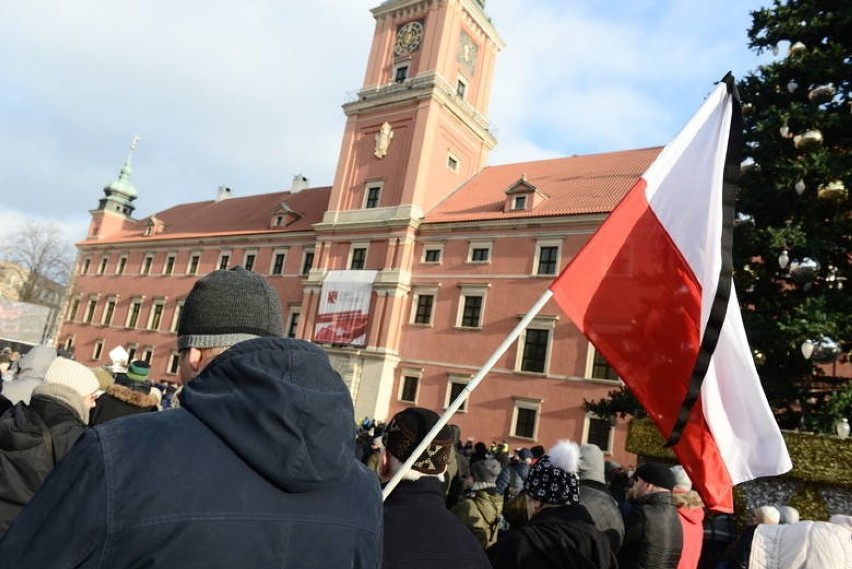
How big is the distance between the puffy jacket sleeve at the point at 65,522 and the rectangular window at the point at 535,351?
22.8m

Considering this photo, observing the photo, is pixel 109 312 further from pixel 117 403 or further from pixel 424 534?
pixel 424 534

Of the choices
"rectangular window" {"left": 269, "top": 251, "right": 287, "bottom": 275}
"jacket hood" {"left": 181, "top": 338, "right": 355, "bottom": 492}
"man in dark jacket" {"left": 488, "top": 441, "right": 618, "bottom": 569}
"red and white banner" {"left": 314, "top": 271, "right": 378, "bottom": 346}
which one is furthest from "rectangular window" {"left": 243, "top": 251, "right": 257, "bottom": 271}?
"jacket hood" {"left": 181, "top": 338, "right": 355, "bottom": 492}

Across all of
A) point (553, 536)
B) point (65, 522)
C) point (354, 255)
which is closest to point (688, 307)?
point (553, 536)

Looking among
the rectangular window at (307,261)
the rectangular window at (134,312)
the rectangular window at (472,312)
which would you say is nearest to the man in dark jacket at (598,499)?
the rectangular window at (472,312)

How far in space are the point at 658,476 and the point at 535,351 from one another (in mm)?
19405

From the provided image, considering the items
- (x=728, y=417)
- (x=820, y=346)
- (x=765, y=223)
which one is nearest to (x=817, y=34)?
(x=765, y=223)

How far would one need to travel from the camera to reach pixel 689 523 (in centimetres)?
470

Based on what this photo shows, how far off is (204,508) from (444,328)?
82.6 ft

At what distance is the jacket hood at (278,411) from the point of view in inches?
50.3

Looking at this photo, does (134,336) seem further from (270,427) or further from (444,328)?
(270,427)

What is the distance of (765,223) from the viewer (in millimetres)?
11273

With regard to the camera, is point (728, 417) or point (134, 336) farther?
point (134, 336)

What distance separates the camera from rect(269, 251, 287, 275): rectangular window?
34.2 metres

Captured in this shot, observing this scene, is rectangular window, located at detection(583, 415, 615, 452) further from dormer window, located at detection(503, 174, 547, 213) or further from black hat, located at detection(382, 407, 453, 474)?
black hat, located at detection(382, 407, 453, 474)
